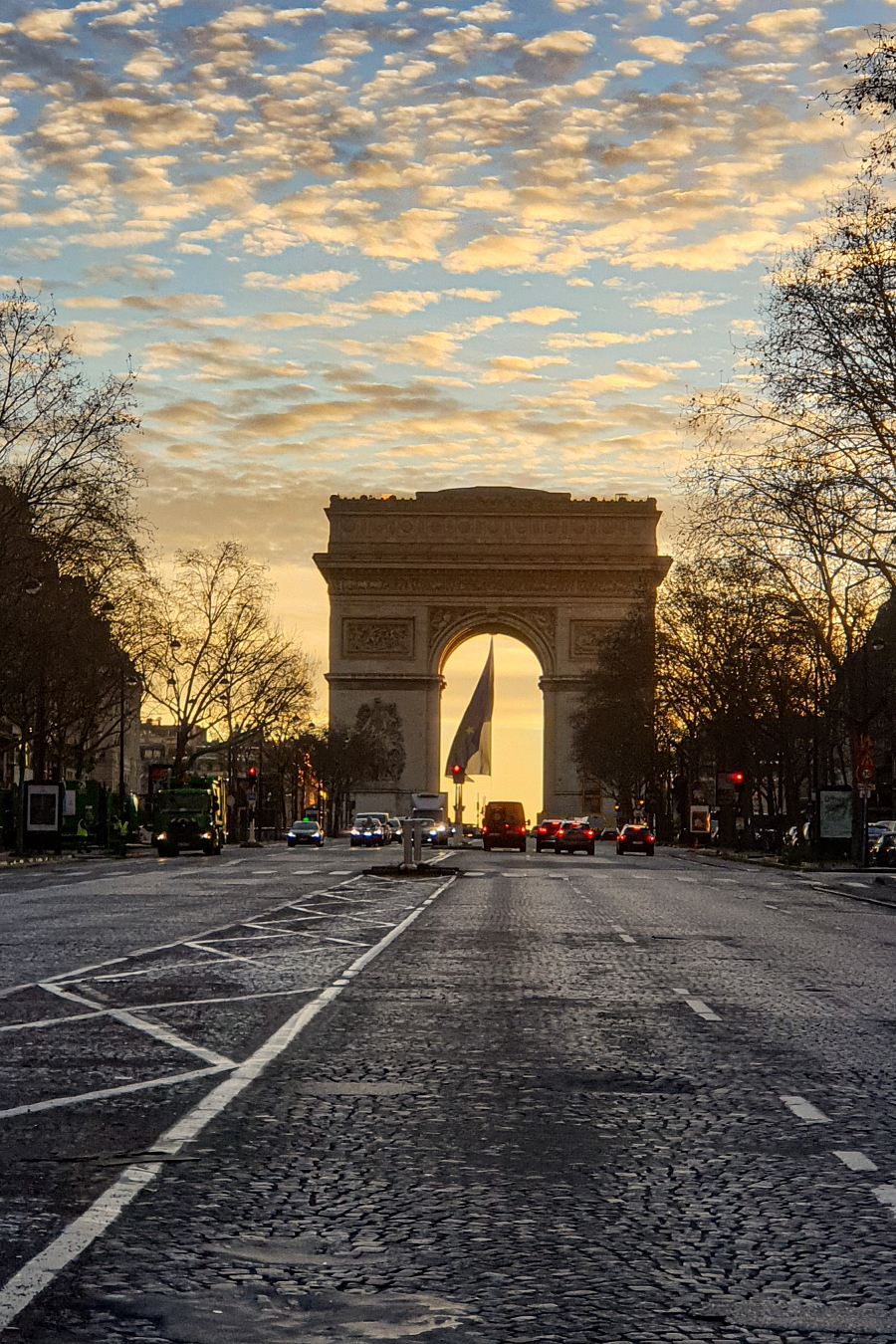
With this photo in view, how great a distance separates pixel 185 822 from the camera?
2389 inches

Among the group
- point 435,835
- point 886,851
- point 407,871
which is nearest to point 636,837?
point 435,835

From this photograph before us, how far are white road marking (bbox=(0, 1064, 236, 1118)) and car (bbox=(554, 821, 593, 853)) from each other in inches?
2342

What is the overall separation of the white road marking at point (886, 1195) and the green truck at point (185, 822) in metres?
54.0

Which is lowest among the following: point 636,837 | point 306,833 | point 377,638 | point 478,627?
point 636,837

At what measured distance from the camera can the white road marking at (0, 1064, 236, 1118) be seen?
840 centimetres

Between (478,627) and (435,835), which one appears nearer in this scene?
(435,835)

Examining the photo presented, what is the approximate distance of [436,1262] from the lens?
5.68m

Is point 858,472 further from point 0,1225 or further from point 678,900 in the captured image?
point 0,1225

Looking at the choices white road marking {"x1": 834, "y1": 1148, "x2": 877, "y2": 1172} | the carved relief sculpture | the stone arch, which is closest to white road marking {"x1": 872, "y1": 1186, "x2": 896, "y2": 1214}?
white road marking {"x1": 834, "y1": 1148, "x2": 877, "y2": 1172}

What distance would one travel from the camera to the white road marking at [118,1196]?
5.26m

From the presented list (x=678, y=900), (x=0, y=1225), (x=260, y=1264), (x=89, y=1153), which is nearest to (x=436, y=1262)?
(x=260, y=1264)

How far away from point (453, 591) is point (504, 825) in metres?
36.0

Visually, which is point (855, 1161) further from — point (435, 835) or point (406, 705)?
point (406, 705)

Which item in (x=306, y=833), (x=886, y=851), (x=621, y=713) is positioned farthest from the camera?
(x=621, y=713)
